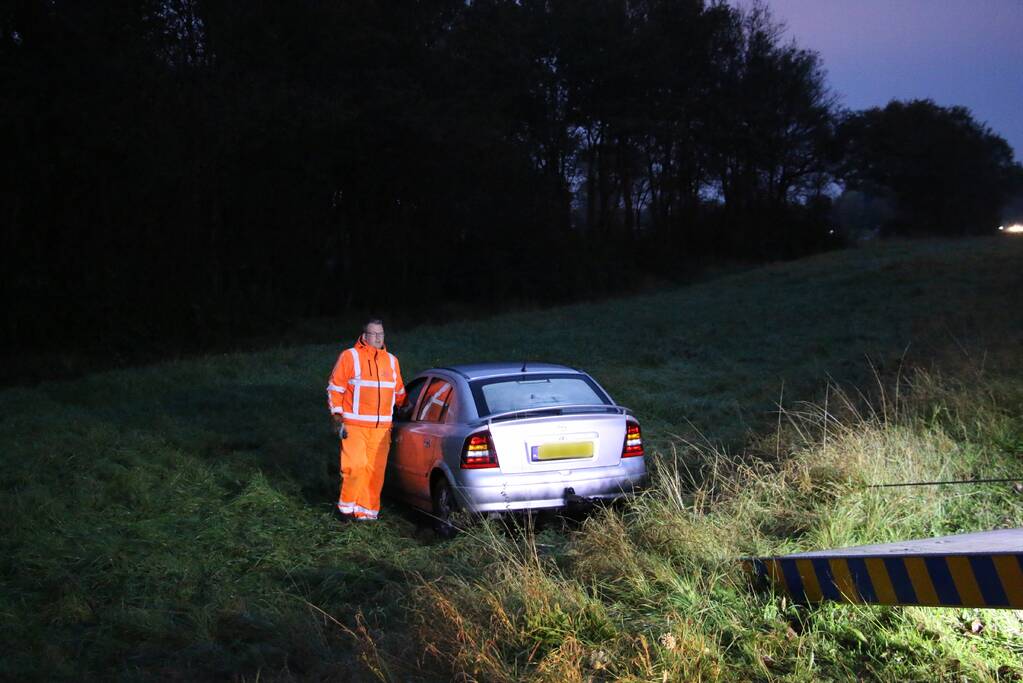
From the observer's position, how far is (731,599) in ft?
16.9

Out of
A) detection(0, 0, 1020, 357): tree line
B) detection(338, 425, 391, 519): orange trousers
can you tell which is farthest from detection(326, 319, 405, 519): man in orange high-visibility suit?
detection(0, 0, 1020, 357): tree line

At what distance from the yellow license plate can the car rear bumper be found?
0.13 metres

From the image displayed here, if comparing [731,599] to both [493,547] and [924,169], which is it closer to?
[493,547]

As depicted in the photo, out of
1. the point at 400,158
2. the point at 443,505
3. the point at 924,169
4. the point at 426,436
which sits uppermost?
the point at 924,169


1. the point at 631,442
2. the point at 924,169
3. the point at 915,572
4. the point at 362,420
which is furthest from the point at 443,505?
the point at 924,169

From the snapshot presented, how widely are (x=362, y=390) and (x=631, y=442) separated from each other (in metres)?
2.40

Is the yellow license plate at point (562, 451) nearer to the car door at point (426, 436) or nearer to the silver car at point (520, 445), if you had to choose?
the silver car at point (520, 445)

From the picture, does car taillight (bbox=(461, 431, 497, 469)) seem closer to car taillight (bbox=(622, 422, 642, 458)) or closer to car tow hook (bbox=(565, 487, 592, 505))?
car tow hook (bbox=(565, 487, 592, 505))

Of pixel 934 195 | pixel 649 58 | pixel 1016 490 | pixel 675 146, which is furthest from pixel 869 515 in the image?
pixel 934 195

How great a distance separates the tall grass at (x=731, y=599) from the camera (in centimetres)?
449

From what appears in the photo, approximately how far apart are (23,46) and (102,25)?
5.96 feet

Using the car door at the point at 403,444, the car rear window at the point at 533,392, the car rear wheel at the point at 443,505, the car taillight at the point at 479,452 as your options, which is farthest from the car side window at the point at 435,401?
the car taillight at the point at 479,452

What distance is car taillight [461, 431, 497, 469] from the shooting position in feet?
27.4

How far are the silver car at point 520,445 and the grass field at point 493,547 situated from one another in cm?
37
